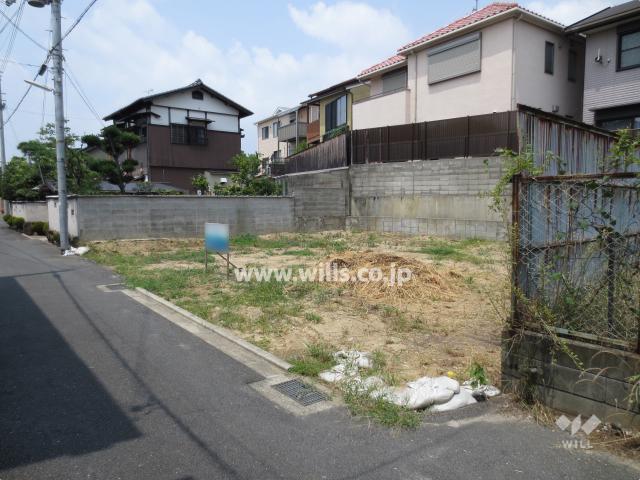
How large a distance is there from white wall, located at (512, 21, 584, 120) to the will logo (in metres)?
15.0

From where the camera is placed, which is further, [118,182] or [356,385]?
[118,182]

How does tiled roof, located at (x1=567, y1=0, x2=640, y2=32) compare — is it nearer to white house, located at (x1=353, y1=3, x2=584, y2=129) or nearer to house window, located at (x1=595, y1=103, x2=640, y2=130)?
white house, located at (x1=353, y1=3, x2=584, y2=129)

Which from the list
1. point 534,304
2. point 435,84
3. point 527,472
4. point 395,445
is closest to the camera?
point 527,472

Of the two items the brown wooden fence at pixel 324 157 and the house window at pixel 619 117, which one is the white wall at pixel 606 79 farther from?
the brown wooden fence at pixel 324 157

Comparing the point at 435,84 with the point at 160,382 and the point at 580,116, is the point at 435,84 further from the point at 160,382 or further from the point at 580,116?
the point at 160,382

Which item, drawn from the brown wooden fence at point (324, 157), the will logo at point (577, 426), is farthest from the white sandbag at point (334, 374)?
the brown wooden fence at point (324, 157)

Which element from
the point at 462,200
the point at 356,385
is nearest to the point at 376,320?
the point at 356,385

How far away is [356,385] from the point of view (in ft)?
12.7

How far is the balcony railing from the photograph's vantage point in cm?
3197

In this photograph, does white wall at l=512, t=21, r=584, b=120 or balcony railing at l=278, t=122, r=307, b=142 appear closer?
white wall at l=512, t=21, r=584, b=120

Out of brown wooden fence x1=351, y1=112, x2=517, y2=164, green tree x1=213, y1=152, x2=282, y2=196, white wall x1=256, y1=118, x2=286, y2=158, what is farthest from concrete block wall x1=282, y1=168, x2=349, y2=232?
white wall x1=256, y1=118, x2=286, y2=158

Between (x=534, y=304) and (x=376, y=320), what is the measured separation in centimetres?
269

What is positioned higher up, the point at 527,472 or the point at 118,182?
the point at 118,182

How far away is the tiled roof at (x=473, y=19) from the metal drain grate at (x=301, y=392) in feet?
53.1
